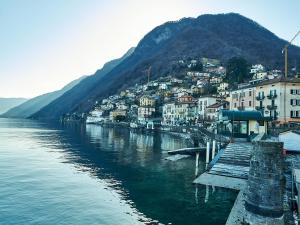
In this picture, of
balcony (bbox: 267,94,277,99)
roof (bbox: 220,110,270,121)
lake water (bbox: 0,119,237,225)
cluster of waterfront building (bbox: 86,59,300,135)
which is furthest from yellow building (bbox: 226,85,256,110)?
lake water (bbox: 0,119,237,225)

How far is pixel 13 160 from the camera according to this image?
56.0 metres

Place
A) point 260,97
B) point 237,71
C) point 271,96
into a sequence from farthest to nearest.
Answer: point 237,71 < point 260,97 < point 271,96

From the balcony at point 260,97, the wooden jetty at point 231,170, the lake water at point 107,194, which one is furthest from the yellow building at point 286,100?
the lake water at point 107,194

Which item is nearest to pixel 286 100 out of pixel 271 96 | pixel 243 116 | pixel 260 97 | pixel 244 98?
pixel 271 96

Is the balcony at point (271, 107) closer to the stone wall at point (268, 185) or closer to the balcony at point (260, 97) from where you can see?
the balcony at point (260, 97)

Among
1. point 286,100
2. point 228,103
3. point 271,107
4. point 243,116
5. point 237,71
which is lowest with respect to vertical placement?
point 243,116

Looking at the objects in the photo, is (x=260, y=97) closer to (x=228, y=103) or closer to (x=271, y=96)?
(x=271, y=96)

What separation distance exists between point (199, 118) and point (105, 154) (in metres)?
62.2

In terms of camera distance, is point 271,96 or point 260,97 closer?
point 271,96

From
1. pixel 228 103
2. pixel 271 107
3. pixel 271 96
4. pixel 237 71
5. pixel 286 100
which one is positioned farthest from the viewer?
pixel 237 71

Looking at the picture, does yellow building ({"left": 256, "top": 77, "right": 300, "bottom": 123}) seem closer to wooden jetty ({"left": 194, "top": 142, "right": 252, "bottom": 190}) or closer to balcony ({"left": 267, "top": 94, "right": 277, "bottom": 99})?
balcony ({"left": 267, "top": 94, "right": 277, "bottom": 99})

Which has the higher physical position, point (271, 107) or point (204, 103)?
point (204, 103)

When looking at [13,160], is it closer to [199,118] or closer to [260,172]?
[260,172]

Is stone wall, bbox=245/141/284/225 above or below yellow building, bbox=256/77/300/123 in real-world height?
below
